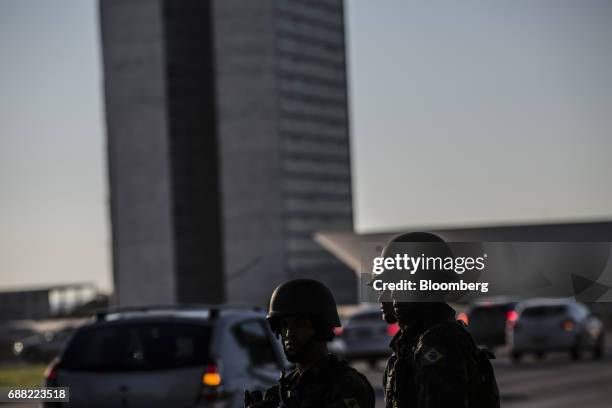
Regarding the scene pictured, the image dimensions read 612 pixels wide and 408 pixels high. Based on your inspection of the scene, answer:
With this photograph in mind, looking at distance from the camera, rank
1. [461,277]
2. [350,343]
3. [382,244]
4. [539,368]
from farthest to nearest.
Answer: [350,343]
[539,368]
[382,244]
[461,277]

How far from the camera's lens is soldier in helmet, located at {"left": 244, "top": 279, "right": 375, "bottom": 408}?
3662 mm

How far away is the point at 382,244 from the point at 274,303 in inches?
14.4

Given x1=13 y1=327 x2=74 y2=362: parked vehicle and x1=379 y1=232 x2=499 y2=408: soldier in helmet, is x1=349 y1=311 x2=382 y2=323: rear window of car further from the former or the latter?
x1=379 y1=232 x2=499 y2=408: soldier in helmet

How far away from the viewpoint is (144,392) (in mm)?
9281

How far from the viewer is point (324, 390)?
12.0 ft

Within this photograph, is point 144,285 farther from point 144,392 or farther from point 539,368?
point 144,392

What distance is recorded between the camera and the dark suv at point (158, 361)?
932 cm

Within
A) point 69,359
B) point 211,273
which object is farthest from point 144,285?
point 69,359

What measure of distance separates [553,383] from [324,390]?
20.4 meters

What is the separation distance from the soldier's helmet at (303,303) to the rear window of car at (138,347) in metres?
5.75

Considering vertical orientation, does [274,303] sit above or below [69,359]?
above

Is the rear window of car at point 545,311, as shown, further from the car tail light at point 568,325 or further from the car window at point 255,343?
the car window at point 255,343

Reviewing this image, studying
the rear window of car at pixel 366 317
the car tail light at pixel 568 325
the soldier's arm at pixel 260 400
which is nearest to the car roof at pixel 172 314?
the soldier's arm at pixel 260 400

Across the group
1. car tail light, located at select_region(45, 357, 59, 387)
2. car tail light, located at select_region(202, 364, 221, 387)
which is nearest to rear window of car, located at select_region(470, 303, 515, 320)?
car tail light, located at select_region(202, 364, 221, 387)
